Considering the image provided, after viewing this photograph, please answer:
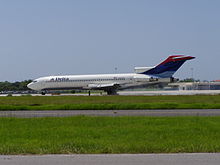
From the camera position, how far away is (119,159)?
8.08 meters

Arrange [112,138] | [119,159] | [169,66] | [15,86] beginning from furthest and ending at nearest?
1. [15,86]
2. [169,66]
3. [112,138]
4. [119,159]

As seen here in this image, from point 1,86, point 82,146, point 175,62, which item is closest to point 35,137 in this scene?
point 82,146

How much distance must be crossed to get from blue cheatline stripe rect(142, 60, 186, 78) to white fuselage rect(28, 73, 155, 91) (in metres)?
1.64

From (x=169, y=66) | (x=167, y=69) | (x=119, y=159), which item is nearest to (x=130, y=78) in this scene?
(x=167, y=69)

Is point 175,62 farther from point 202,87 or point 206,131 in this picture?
point 206,131

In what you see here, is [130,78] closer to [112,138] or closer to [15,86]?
[112,138]

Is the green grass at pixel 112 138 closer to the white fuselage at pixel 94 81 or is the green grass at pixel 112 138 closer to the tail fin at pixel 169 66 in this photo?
the white fuselage at pixel 94 81

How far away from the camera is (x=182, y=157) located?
26.8 ft

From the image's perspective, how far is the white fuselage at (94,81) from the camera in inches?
2295

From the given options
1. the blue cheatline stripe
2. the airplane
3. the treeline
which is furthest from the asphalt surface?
the treeline

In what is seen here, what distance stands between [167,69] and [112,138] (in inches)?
1895

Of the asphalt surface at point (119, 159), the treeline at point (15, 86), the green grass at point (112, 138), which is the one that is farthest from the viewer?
the treeline at point (15, 86)

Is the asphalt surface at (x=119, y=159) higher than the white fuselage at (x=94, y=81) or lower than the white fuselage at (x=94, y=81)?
lower

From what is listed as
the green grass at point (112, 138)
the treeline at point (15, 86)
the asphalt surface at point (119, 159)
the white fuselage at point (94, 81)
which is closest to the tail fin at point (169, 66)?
the white fuselage at point (94, 81)
